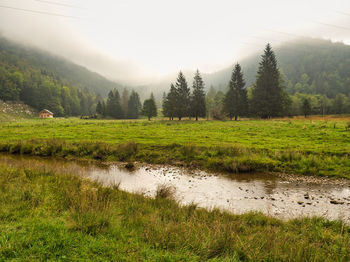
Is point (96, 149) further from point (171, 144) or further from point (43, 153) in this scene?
point (171, 144)

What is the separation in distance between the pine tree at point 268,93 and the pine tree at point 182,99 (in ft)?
70.0

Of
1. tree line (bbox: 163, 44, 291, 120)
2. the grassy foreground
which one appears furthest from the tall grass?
tree line (bbox: 163, 44, 291, 120)

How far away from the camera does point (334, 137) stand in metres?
16.6

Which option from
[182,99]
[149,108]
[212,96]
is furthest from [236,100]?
[212,96]

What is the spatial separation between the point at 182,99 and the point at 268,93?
2658 cm

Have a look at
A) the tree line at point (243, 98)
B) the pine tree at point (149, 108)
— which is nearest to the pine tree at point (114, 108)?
the pine tree at point (149, 108)

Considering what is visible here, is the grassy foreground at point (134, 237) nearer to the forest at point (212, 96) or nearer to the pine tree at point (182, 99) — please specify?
the forest at point (212, 96)

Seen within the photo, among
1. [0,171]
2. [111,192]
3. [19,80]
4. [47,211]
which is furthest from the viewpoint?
[19,80]

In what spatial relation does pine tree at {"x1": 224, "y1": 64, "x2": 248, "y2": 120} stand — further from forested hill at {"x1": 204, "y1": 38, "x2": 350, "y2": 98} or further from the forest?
forested hill at {"x1": 204, "y1": 38, "x2": 350, "y2": 98}

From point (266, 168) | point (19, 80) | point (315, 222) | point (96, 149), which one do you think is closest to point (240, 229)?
point (315, 222)

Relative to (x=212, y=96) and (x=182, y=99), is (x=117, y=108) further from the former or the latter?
(x=212, y=96)

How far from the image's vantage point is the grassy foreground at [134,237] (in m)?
3.30

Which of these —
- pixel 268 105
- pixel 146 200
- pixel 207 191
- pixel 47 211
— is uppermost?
pixel 268 105

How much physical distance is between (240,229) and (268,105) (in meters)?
52.9
